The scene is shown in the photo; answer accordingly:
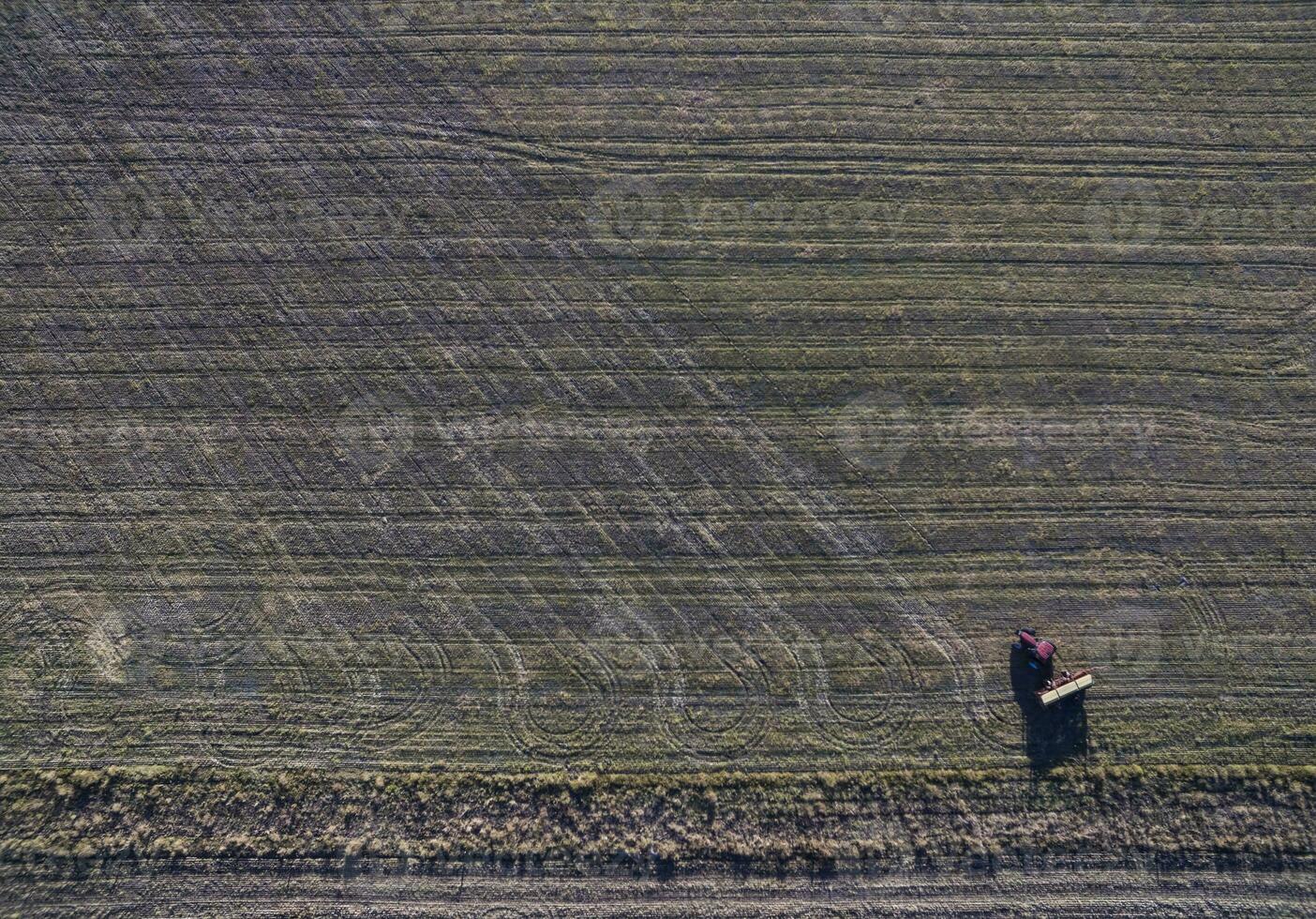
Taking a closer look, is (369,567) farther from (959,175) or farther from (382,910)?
(959,175)

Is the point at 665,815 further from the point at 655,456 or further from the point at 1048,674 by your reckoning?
the point at 1048,674

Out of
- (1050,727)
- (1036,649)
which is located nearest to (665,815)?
(1050,727)

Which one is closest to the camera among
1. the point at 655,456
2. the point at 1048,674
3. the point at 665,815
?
the point at 665,815

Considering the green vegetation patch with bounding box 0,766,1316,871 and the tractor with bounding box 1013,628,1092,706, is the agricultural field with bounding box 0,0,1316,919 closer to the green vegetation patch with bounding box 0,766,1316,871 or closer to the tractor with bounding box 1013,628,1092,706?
the green vegetation patch with bounding box 0,766,1316,871

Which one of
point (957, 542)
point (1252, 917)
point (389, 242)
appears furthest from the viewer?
point (389, 242)

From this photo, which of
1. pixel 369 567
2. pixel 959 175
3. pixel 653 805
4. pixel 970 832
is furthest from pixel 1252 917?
pixel 369 567

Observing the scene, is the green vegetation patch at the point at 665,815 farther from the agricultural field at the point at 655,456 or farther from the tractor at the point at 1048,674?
the tractor at the point at 1048,674
